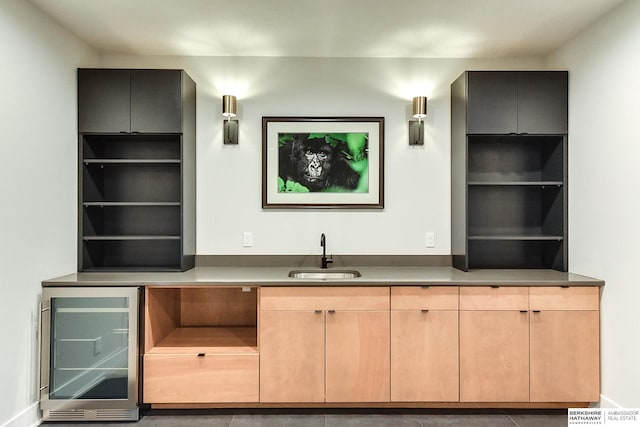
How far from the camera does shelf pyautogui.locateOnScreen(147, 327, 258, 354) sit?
2.63m

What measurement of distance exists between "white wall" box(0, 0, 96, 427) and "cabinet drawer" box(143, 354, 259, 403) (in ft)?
2.36

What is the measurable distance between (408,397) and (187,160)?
2.27 meters

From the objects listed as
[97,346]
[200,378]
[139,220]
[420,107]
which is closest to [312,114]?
[420,107]

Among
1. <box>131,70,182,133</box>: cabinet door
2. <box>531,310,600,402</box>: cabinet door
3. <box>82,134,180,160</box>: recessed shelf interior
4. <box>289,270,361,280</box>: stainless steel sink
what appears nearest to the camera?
<box>531,310,600,402</box>: cabinet door

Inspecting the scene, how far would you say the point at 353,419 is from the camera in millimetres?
2561

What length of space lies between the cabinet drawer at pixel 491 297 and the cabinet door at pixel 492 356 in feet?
0.13

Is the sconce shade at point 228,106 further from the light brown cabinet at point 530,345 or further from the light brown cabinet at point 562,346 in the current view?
the light brown cabinet at point 562,346

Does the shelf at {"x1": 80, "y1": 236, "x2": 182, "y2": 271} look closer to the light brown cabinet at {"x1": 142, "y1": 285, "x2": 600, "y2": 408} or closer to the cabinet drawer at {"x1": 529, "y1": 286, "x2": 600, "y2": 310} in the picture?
the light brown cabinet at {"x1": 142, "y1": 285, "x2": 600, "y2": 408}

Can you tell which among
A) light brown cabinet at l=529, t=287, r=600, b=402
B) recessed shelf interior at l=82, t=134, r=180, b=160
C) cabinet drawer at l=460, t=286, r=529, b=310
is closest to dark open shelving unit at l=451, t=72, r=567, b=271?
cabinet drawer at l=460, t=286, r=529, b=310

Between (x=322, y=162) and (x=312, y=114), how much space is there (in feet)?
1.29

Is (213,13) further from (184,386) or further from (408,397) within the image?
(408,397)

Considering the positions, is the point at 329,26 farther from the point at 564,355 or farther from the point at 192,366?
the point at 564,355

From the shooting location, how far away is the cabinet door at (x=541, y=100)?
2.91 meters

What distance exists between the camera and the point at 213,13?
2.55 m
